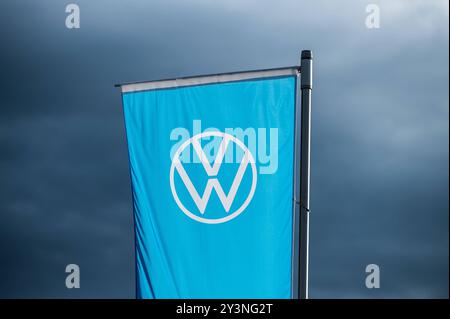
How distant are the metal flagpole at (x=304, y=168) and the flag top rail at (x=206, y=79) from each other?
0.18 meters

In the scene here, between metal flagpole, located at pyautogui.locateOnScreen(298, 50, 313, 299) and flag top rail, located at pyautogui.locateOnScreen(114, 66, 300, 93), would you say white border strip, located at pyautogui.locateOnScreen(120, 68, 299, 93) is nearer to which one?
flag top rail, located at pyautogui.locateOnScreen(114, 66, 300, 93)

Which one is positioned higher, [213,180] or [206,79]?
[206,79]

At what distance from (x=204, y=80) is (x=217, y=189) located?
5.35 ft

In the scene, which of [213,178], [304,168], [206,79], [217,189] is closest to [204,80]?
[206,79]

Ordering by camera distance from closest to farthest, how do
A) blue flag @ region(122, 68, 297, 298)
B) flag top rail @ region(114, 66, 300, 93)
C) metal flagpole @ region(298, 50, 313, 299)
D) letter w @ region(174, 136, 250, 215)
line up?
metal flagpole @ region(298, 50, 313, 299), blue flag @ region(122, 68, 297, 298), letter w @ region(174, 136, 250, 215), flag top rail @ region(114, 66, 300, 93)

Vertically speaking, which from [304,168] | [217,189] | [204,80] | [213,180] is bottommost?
[217,189]

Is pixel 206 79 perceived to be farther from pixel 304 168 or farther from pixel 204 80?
pixel 304 168

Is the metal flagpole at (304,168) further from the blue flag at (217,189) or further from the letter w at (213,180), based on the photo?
the letter w at (213,180)

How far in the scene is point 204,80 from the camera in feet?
37.5

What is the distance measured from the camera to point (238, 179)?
10953mm

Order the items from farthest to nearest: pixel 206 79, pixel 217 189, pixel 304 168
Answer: pixel 206 79, pixel 217 189, pixel 304 168

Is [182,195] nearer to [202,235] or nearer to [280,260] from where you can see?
[202,235]

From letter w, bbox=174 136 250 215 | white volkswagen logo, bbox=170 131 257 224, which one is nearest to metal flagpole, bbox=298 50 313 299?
white volkswagen logo, bbox=170 131 257 224

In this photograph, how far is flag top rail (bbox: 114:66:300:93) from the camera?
1109 centimetres
